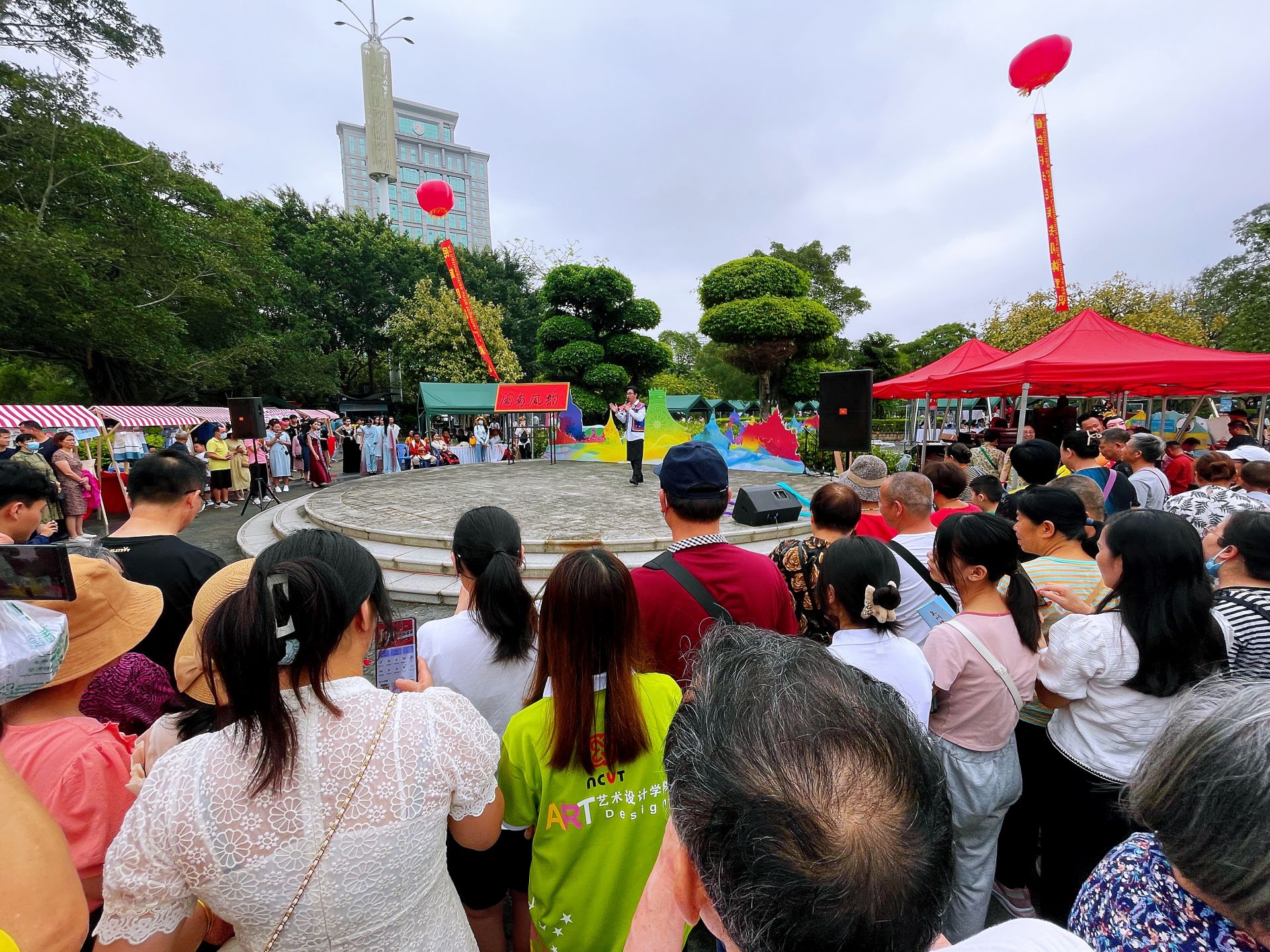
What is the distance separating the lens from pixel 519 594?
183 cm

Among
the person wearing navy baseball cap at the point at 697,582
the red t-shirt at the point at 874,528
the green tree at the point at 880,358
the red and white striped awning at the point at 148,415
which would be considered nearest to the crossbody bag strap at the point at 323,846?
the person wearing navy baseball cap at the point at 697,582

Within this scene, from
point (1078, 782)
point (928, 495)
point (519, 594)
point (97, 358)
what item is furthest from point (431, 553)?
point (97, 358)

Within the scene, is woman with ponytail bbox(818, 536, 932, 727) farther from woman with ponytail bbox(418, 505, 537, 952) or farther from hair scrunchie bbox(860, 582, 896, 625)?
woman with ponytail bbox(418, 505, 537, 952)

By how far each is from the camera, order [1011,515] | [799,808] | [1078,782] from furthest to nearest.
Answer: [1011,515]
[1078,782]
[799,808]

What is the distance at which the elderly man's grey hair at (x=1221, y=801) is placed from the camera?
0.69 m

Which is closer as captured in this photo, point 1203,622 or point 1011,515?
point 1203,622

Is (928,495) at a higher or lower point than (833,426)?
lower

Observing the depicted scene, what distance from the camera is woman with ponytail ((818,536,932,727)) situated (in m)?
1.69

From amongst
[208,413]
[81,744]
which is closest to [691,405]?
[208,413]

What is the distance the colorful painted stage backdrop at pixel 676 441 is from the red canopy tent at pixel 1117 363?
5394mm

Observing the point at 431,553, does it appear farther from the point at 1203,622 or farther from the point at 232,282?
the point at 232,282

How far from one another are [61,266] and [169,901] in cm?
1734

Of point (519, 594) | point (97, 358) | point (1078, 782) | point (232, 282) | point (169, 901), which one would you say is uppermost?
point (232, 282)

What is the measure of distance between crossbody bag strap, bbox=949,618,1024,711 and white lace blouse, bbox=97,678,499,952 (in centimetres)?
165
